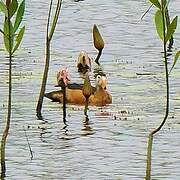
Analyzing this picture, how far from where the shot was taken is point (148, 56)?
15.7 meters

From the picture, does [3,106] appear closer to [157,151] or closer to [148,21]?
[157,151]

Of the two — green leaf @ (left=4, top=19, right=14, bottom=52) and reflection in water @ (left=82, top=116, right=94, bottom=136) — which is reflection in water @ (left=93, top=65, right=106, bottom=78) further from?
green leaf @ (left=4, top=19, right=14, bottom=52)

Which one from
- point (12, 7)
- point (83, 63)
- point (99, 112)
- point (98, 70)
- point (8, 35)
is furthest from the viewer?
point (98, 70)

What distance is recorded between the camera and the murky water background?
29.5ft

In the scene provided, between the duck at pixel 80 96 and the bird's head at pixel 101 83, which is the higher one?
the bird's head at pixel 101 83

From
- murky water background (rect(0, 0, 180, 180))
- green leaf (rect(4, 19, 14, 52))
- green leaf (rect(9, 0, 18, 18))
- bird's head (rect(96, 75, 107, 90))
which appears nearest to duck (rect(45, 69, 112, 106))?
bird's head (rect(96, 75, 107, 90))

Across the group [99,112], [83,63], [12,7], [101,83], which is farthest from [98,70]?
[12,7]

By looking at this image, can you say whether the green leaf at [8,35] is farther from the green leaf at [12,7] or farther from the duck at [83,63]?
the duck at [83,63]

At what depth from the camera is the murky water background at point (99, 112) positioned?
898cm

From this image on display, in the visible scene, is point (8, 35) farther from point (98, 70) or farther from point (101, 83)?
point (98, 70)

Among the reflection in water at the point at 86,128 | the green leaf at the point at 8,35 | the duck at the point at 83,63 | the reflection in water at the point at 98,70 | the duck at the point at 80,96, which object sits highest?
the green leaf at the point at 8,35

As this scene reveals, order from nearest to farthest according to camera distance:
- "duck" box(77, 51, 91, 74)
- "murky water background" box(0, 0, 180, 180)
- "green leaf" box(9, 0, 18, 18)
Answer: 1. "green leaf" box(9, 0, 18, 18)
2. "murky water background" box(0, 0, 180, 180)
3. "duck" box(77, 51, 91, 74)

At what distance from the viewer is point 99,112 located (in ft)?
38.0

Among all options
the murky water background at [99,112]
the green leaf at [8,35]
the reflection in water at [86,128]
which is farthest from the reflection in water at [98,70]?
the green leaf at [8,35]
